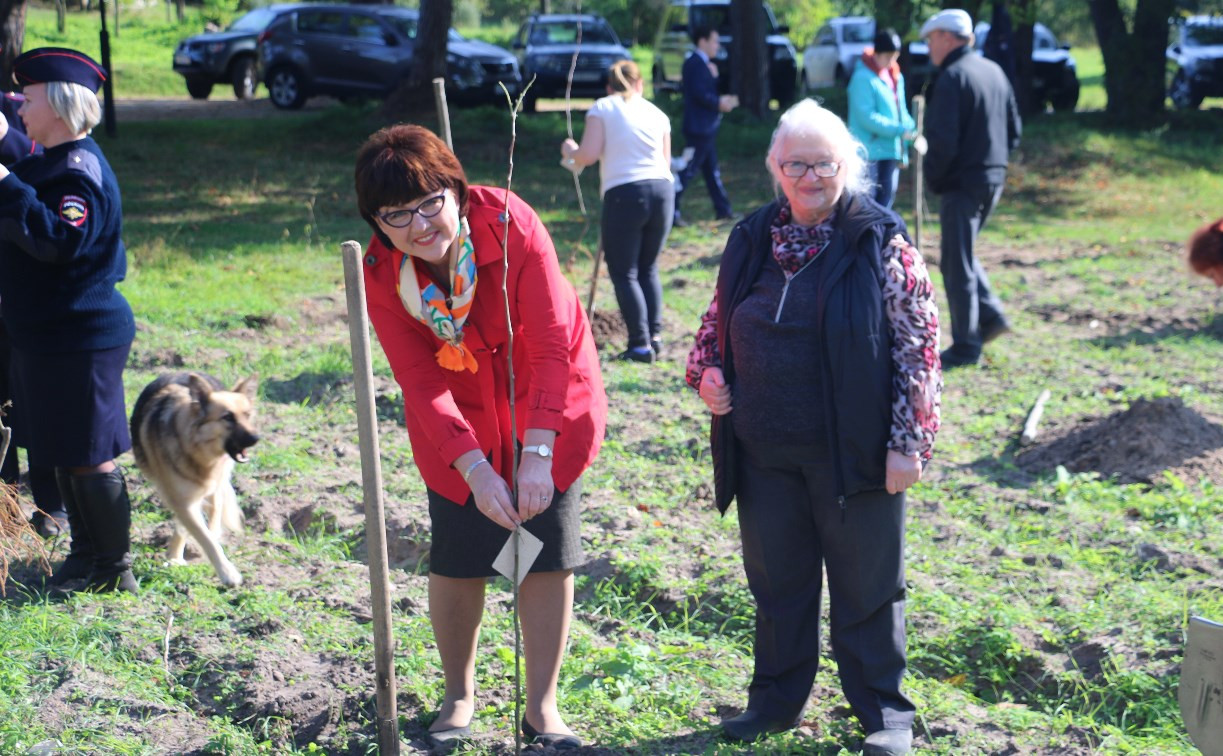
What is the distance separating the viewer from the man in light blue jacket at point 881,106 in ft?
27.9

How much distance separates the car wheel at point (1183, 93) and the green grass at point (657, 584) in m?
14.6

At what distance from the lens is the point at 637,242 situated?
7293 millimetres

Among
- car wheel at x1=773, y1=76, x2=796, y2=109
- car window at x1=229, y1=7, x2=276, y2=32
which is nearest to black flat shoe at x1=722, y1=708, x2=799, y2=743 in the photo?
car window at x1=229, y1=7, x2=276, y2=32

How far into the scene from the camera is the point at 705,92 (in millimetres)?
11477

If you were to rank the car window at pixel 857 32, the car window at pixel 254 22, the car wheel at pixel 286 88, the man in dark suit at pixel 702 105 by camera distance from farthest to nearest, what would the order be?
the car window at pixel 857 32 < the car window at pixel 254 22 < the car wheel at pixel 286 88 < the man in dark suit at pixel 702 105

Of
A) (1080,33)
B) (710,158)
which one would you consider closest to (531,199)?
(710,158)

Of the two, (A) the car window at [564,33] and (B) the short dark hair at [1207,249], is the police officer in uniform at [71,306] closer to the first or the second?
(B) the short dark hair at [1207,249]

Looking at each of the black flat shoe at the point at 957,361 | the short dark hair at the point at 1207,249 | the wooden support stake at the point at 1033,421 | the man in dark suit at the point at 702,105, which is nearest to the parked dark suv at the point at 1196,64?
the man in dark suit at the point at 702,105

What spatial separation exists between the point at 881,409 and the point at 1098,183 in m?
13.8

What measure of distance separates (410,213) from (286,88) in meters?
18.7

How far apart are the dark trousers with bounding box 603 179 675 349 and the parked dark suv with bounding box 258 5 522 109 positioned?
41.9 ft

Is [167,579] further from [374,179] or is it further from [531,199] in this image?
[531,199]

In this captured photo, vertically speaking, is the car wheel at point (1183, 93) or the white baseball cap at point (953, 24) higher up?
the white baseball cap at point (953, 24)

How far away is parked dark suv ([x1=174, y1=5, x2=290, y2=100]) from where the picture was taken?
22.5 m
